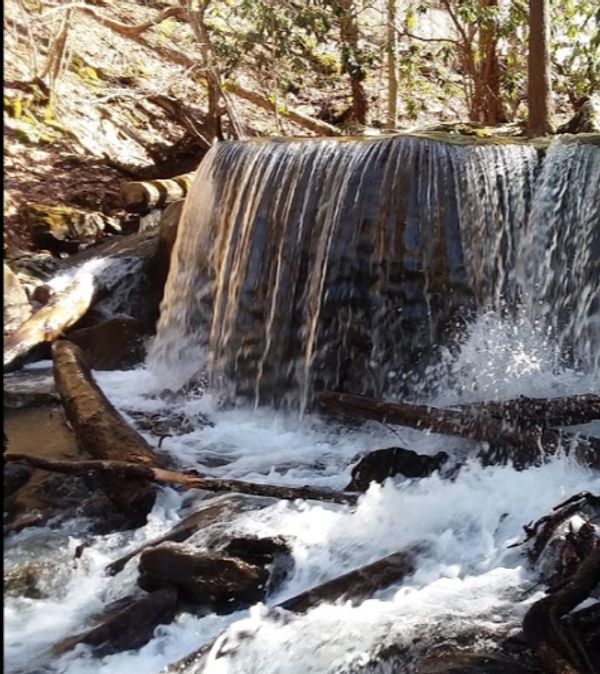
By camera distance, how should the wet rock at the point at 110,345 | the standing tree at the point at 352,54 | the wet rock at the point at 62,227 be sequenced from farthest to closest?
1. the standing tree at the point at 352,54
2. the wet rock at the point at 62,227
3. the wet rock at the point at 110,345

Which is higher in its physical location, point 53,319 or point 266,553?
point 53,319

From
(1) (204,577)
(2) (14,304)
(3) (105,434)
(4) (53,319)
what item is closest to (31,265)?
(2) (14,304)

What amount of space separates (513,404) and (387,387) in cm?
164

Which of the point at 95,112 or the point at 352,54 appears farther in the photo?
the point at 95,112

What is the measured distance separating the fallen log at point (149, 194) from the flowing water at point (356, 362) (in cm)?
326

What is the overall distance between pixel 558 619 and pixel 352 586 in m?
1.04

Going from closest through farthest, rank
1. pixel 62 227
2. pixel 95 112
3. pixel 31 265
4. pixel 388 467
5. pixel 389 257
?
pixel 388 467
pixel 389 257
pixel 31 265
pixel 62 227
pixel 95 112

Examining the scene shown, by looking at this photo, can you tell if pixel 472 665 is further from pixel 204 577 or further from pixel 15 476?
pixel 15 476

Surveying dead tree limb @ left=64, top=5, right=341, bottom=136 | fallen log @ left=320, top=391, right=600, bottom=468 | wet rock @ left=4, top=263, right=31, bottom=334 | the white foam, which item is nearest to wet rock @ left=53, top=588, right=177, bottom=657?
the white foam

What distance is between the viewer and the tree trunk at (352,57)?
1328 cm

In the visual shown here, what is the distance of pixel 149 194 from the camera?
464 inches

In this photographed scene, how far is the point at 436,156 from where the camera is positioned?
666 centimetres

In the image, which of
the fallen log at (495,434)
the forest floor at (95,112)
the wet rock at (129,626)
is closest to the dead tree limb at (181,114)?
the forest floor at (95,112)

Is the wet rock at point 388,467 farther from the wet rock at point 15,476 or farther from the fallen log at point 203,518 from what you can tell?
the wet rock at point 15,476
